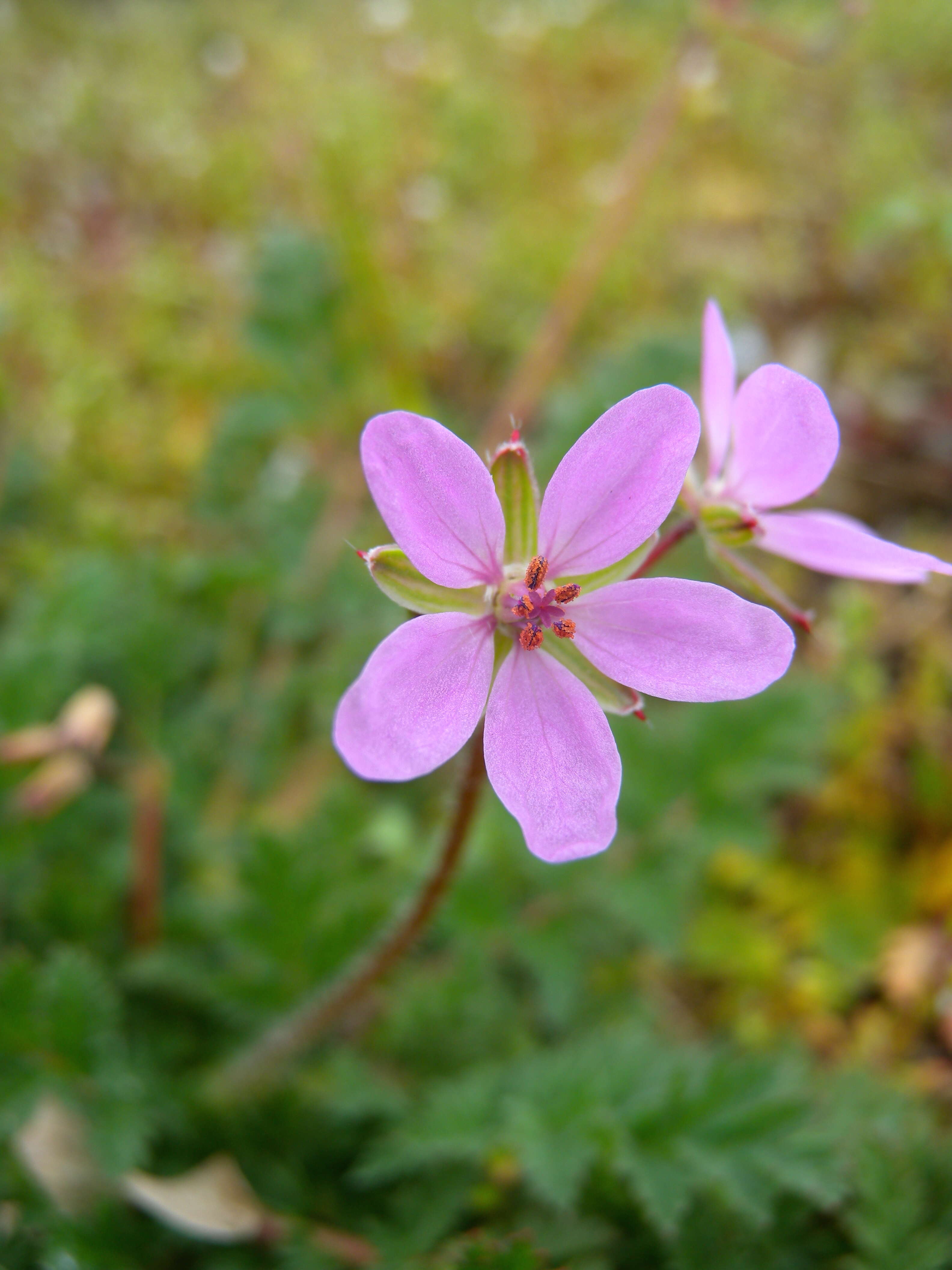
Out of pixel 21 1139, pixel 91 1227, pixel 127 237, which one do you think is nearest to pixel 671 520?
pixel 91 1227

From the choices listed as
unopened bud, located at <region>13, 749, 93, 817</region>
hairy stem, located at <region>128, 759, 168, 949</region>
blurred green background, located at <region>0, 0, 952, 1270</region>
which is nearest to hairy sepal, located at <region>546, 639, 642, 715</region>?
blurred green background, located at <region>0, 0, 952, 1270</region>

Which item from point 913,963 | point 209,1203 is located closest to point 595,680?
point 209,1203

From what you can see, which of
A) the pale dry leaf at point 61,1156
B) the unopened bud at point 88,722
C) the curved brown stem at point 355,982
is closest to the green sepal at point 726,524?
the curved brown stem at point 355,982

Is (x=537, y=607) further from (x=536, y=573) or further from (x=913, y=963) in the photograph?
(x=913, y=963)

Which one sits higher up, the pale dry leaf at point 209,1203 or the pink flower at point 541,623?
the pink flower at point 541,623

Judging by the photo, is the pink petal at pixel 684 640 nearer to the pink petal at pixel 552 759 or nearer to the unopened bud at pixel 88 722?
the pink petal at pixel 552 759

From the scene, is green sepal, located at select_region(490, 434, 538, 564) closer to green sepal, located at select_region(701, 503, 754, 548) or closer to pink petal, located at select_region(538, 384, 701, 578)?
pink petal, located at select_region(538, 384, 701, 578)

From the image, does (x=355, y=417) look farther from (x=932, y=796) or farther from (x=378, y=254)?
(x=932, y=796)
